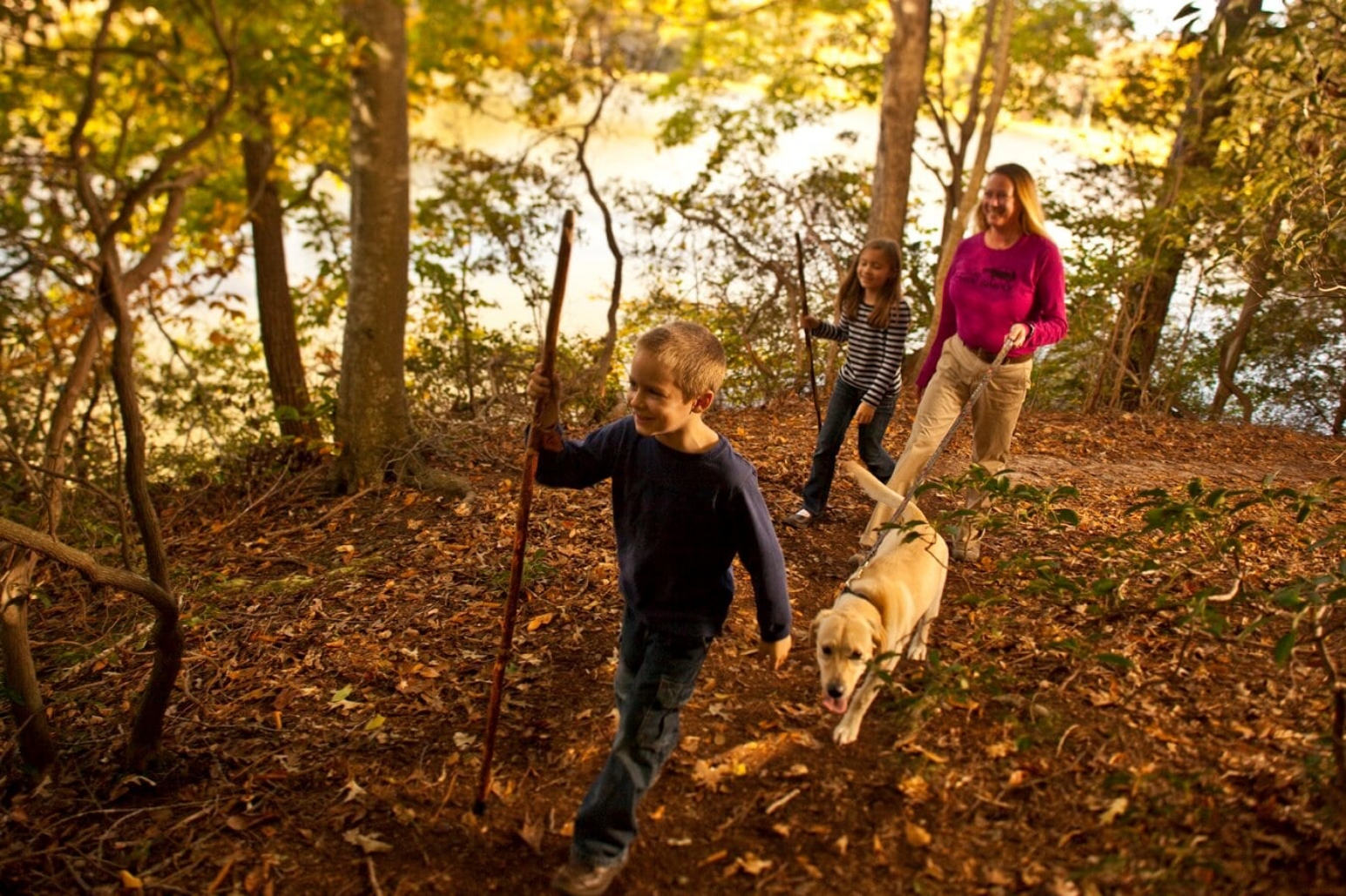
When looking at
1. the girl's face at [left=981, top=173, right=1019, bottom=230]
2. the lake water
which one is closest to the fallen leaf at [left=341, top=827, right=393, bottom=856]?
the girl's face at [left=981, top=173, right=1019, bottom=230]

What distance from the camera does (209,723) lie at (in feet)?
12.8

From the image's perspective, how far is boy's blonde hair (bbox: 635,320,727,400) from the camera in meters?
2.62

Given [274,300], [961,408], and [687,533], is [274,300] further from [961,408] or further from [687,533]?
[687,533]

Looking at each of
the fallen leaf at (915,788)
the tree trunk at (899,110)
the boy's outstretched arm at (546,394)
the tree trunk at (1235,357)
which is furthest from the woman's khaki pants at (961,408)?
the tree trunk at (1235,357)

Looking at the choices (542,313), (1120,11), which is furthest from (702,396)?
(1120,11)

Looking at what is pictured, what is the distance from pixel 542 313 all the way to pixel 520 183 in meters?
1.41

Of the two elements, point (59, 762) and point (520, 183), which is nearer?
point (59, 762)

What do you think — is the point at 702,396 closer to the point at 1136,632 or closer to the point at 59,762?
the point at 1136,632

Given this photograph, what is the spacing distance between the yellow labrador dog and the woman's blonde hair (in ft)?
5.10

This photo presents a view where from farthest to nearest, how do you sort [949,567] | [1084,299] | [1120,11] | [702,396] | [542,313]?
[1120,11] < [1084,299] < [542,313] < [949,567] < [702,396]

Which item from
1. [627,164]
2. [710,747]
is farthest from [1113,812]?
[627,164]

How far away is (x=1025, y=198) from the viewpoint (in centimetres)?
437

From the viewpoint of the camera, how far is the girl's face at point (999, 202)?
14.2ft

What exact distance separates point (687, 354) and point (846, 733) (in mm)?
A: 1649
